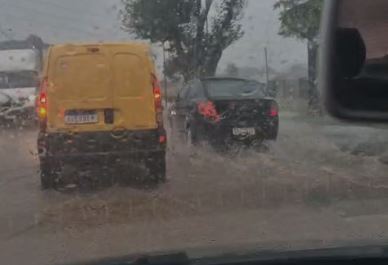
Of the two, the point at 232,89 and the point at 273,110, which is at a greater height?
the point at 232,89

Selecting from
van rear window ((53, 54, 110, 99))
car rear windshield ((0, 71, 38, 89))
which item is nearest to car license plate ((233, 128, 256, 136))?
van rear window ((53, 54, 110, 99))

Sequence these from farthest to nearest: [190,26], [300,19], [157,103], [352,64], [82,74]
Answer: [300,19]
[190,26]
[157,103]
[82,74]
[352,64]

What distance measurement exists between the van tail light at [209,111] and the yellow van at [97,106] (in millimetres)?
3043

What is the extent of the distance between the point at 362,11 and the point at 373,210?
5.29 metres

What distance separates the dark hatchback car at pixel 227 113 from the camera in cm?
1283

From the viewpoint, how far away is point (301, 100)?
19125 mm

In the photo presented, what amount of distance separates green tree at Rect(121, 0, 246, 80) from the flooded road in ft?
13.5

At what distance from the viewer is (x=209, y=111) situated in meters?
12.9

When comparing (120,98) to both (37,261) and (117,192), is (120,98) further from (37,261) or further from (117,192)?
(37,261)

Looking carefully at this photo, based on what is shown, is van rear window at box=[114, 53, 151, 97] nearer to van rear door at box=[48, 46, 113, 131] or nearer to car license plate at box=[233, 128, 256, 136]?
van rear door at box=[48, 46, 113, 131]

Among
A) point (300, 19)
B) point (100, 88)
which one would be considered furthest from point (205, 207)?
point (300, 19)

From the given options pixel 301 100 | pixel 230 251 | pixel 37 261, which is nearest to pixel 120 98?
pixel 37 261

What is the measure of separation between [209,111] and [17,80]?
29.0 feet

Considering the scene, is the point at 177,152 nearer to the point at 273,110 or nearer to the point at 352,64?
the point at 273,110
